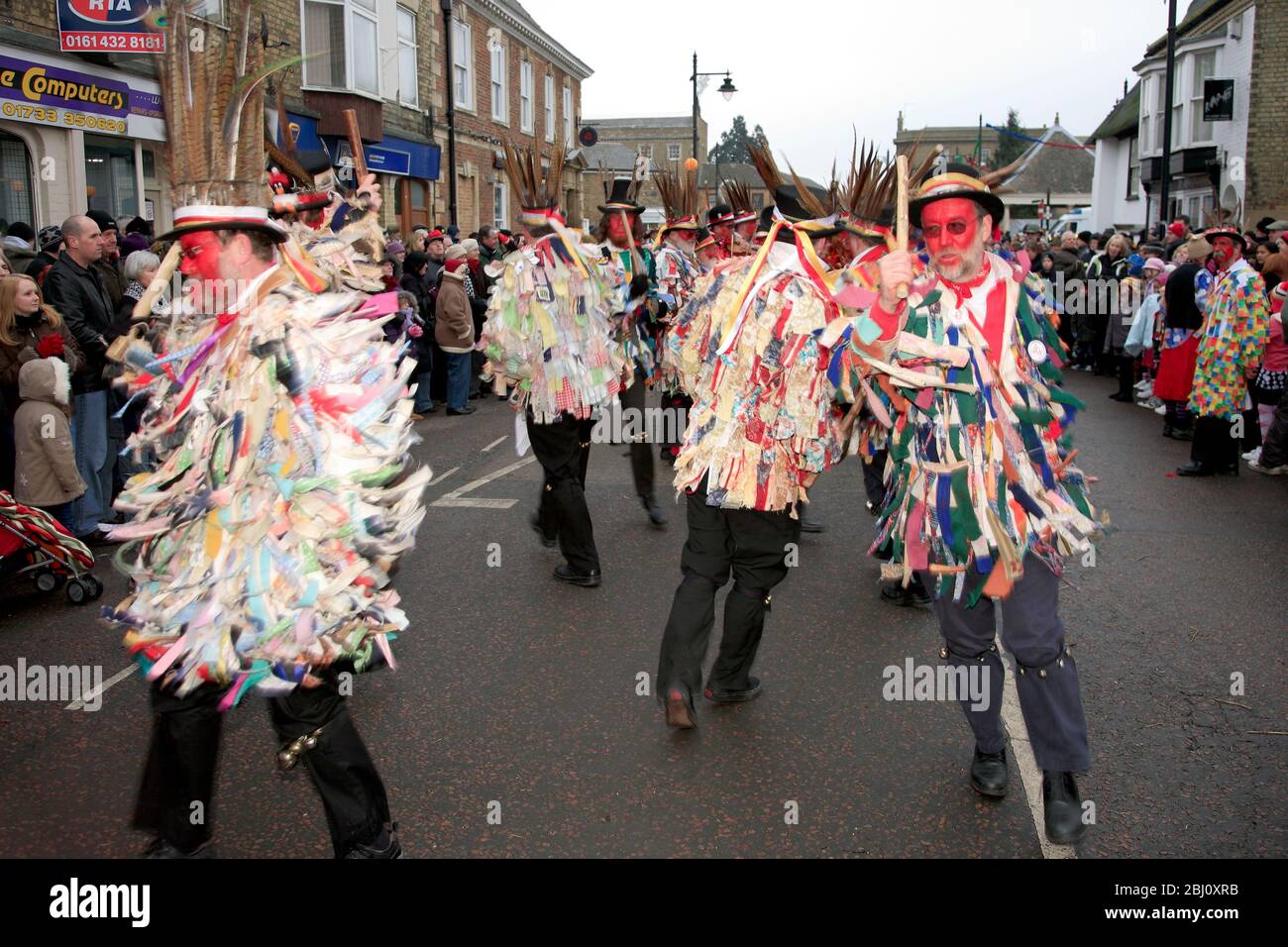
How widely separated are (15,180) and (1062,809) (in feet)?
42.3

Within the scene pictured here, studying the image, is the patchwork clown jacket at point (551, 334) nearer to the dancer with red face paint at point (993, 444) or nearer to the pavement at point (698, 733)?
the pavement at point (698, 733)

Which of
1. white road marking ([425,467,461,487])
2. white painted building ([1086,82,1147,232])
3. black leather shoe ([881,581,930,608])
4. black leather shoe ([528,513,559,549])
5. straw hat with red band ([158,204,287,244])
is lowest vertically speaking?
black leather shoe ([881,581,930,608])

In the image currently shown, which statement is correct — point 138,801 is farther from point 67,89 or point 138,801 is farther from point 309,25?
point 309,25

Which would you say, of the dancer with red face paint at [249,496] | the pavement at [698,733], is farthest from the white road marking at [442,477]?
the dancer with red face paint at [249,496]

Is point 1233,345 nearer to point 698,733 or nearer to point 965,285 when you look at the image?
point 965,285

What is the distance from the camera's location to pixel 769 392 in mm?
4125

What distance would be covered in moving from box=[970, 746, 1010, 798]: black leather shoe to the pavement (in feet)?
0.22

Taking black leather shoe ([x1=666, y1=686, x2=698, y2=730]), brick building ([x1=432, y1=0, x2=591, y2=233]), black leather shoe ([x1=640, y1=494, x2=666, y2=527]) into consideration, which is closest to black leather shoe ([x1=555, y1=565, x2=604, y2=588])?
black leather shoe ([x1=640, y1=494, x2=666, y2=527])

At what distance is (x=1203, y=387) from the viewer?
29.2 feet

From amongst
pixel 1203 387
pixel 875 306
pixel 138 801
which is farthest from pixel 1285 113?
pixel 138 801

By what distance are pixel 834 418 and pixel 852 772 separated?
1.38 metres

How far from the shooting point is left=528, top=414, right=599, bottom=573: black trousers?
6047 mm

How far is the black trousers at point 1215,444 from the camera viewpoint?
9.09 meters

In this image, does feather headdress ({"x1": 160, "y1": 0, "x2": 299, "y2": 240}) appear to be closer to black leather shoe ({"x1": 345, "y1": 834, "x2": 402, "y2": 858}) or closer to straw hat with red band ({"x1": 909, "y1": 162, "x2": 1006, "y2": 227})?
black leather shoe ({"x1": 345, "y1": 834, "x2": 402, "y2": 858})
